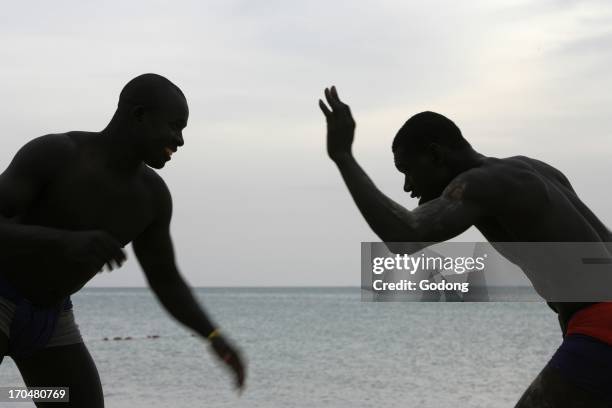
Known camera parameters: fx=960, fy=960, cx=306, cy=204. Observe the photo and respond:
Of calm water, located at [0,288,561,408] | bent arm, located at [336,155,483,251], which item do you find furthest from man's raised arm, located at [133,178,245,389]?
calm water, located at [0,288,561,408]

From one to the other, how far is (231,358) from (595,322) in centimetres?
188

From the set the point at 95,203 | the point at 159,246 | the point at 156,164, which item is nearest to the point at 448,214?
the point at 156,164

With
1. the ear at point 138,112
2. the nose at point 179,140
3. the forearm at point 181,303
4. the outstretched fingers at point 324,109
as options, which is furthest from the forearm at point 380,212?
the forearm at point 181,303

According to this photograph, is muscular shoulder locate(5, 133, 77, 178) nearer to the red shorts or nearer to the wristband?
the wristband

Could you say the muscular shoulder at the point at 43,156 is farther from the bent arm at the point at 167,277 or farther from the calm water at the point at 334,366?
the calm water at the point at 334,366

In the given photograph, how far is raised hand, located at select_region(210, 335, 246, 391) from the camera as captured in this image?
4.89m

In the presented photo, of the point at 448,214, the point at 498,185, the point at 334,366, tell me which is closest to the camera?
the point at 448,214

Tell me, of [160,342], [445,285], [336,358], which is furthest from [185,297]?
[160,342]

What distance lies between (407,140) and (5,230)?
70.3 inches

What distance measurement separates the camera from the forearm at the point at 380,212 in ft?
11.8

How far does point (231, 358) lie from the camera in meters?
4.96

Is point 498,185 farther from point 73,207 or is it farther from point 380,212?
point 73,207

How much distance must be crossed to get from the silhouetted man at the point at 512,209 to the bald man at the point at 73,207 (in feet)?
4.21

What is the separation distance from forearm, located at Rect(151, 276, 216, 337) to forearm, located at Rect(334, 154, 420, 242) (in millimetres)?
1818
